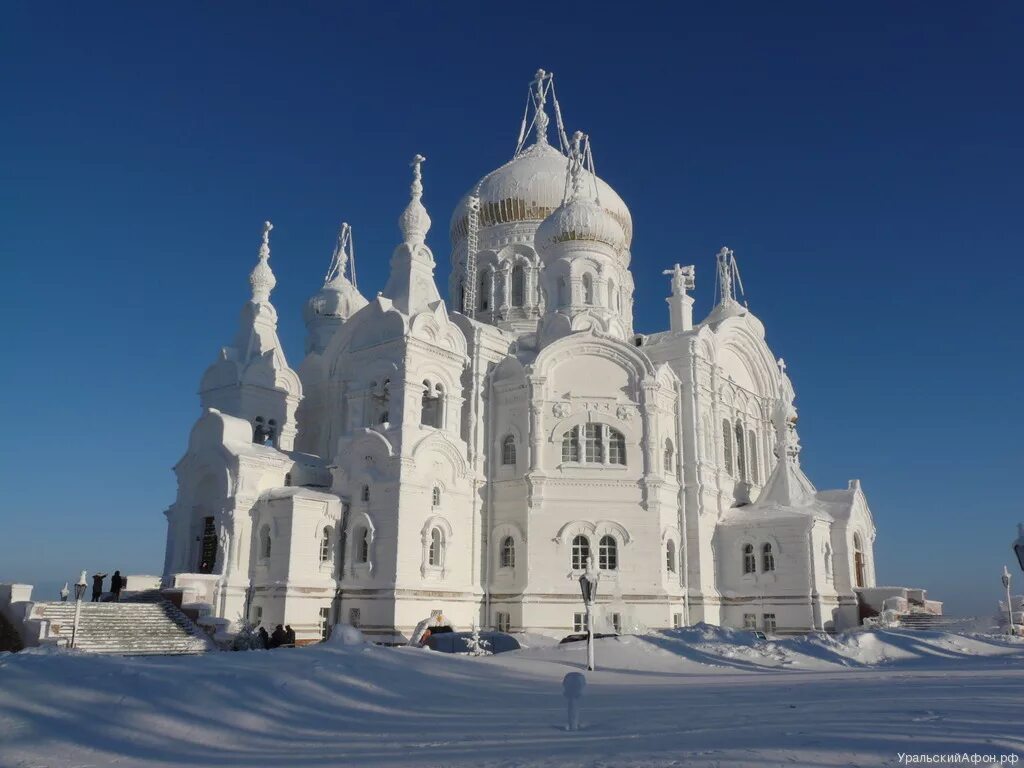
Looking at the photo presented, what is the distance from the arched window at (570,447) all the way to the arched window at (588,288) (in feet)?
21.2

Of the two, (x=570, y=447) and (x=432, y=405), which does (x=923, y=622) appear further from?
(x=432, y=405)

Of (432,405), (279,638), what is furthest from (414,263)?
(279,638)

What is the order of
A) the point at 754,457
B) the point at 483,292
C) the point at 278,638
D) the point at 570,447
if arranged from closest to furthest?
the point at 278,638 < the point at 570,447 < the point at 754,457 < the point at 483,292

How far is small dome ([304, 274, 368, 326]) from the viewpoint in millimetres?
37688

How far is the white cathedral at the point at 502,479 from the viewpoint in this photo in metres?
26.2

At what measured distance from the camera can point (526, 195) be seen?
123ft

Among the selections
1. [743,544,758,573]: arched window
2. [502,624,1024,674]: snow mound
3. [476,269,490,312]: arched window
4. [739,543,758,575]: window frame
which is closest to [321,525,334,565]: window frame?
[502,624,1024,674]: snow mound

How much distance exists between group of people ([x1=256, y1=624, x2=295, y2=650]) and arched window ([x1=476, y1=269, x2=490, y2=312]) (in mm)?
18469

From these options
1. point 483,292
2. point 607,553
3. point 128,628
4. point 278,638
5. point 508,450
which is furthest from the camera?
point 483,292

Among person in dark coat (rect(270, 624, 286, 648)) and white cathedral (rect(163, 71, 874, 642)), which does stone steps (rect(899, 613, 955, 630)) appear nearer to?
white cathedral (rect(163, 71, 874, 642))

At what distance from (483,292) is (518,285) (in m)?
1.70

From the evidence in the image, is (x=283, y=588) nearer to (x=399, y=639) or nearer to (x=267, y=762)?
(x=399, y=639)

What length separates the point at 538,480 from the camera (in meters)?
28.7

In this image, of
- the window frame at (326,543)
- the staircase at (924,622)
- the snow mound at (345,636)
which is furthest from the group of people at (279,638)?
the staircase at (924,622)
